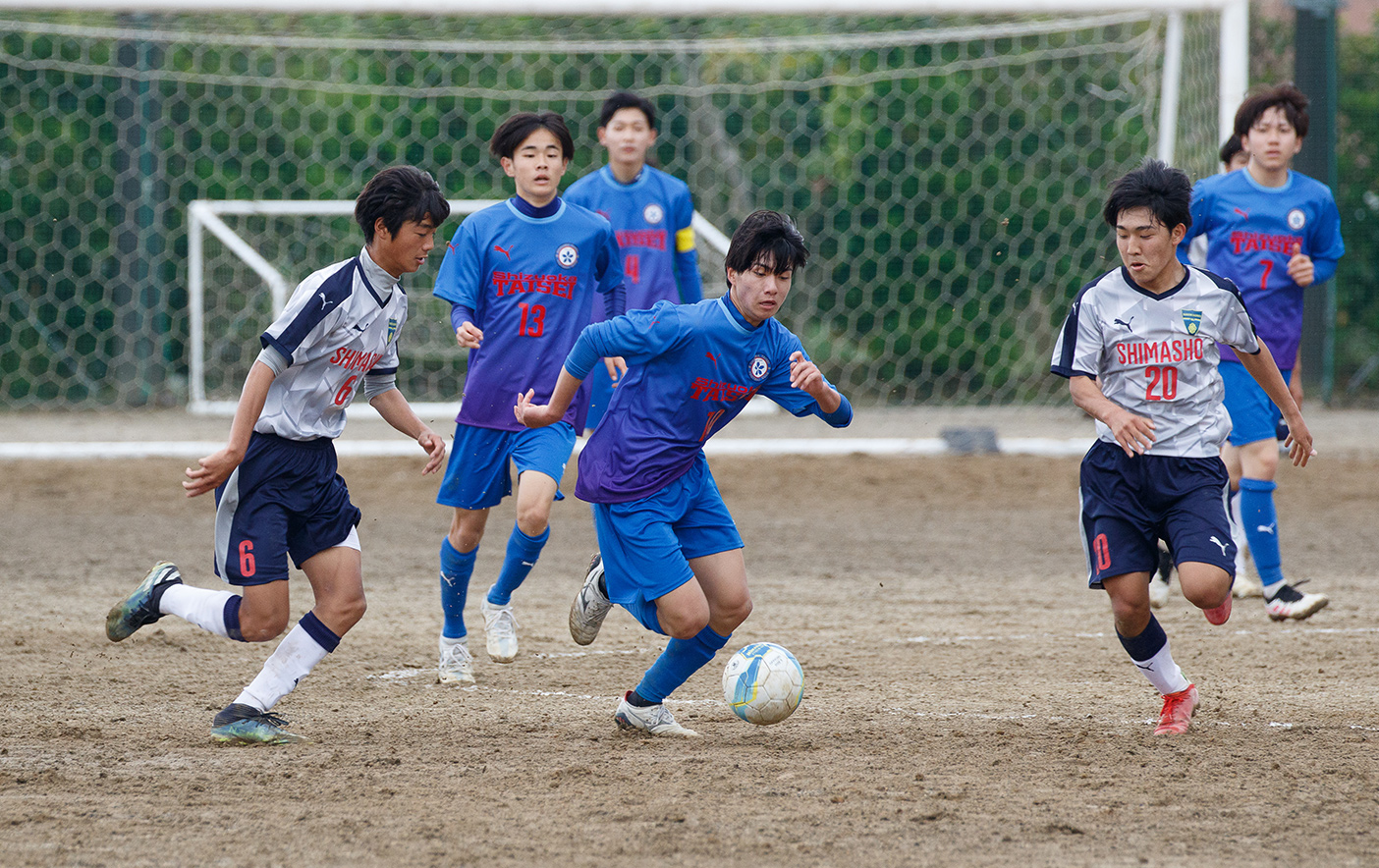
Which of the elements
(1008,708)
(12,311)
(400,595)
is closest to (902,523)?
(400,595)

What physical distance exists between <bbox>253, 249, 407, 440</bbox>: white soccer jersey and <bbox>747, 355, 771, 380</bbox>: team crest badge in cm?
111

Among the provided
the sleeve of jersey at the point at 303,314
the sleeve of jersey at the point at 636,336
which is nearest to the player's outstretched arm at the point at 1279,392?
the sleeve of jersey at the point at 636,336

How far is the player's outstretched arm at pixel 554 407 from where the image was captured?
4141 millimetres

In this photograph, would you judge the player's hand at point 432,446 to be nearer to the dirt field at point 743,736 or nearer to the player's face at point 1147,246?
the dirt field at point 743,736

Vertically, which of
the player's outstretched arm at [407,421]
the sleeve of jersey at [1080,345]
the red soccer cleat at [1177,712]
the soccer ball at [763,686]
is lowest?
the red soccer cleat at [1177,712]

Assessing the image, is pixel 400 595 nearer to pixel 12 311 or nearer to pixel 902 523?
pixel 902 523

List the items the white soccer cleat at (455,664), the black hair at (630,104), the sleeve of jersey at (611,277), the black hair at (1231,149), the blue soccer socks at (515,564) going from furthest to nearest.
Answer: the black hair at (1231,149) < the black hair at (630,104) < the sleeve of jersey at (611,277) < the blue soccer socks at (515,564) < the white soccer cleat at (455,664)

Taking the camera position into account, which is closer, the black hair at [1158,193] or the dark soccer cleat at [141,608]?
the black hair at [1158,193]

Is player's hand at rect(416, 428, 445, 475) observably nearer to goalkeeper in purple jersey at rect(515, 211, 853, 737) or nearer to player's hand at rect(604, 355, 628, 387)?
goalkeeper in purple jersey at rect(515, 211, 853, 737)

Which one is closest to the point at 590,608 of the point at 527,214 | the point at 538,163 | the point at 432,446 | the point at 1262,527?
the point at 432,446

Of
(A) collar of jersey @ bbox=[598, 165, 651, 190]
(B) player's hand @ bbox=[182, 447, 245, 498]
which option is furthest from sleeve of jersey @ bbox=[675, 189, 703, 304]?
(B) player's hand @ bbox=[182, 447, 245, 498]

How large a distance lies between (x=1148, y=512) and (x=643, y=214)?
10.5ft

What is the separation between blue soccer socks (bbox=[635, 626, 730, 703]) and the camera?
163 inches

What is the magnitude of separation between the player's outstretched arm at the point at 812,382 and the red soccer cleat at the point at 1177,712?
1347 millimetres
